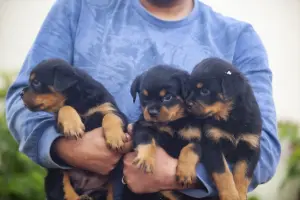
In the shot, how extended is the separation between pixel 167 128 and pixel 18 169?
511 millimetres

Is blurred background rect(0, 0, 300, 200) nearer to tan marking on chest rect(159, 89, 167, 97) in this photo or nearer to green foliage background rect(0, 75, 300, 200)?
green foliage background rect(0, 75, 300, 200)

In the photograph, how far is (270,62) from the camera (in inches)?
47.4

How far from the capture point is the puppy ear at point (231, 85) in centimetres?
96

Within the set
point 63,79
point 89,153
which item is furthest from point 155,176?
point 63,79

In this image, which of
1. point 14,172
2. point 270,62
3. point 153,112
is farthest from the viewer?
point 14,172

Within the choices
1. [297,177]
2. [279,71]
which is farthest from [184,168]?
[297,177]

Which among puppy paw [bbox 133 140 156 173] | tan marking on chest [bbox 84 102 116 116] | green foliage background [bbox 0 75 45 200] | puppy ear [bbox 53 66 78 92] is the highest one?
puppy ear [bbox 53 66 78 92]

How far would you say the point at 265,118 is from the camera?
1055 millimetres

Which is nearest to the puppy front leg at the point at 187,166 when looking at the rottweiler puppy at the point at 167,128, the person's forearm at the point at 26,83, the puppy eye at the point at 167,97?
the rottweiler puppy at the point at 167,128

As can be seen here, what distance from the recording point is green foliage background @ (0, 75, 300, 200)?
1146mm

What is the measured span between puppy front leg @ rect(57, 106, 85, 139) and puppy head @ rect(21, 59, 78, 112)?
0.02 m

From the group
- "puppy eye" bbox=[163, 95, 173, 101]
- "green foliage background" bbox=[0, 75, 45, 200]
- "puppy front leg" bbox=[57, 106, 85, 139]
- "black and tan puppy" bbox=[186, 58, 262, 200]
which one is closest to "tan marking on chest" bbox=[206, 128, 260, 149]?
"black and tan puppy" bbox=[186, 58, 262, 200]

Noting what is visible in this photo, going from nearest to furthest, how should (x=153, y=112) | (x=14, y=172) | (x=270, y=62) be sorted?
(x=153, y=112)
(x=270, y=62)
(x=14, y=172)

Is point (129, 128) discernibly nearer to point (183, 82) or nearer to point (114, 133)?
point (114, 133)
